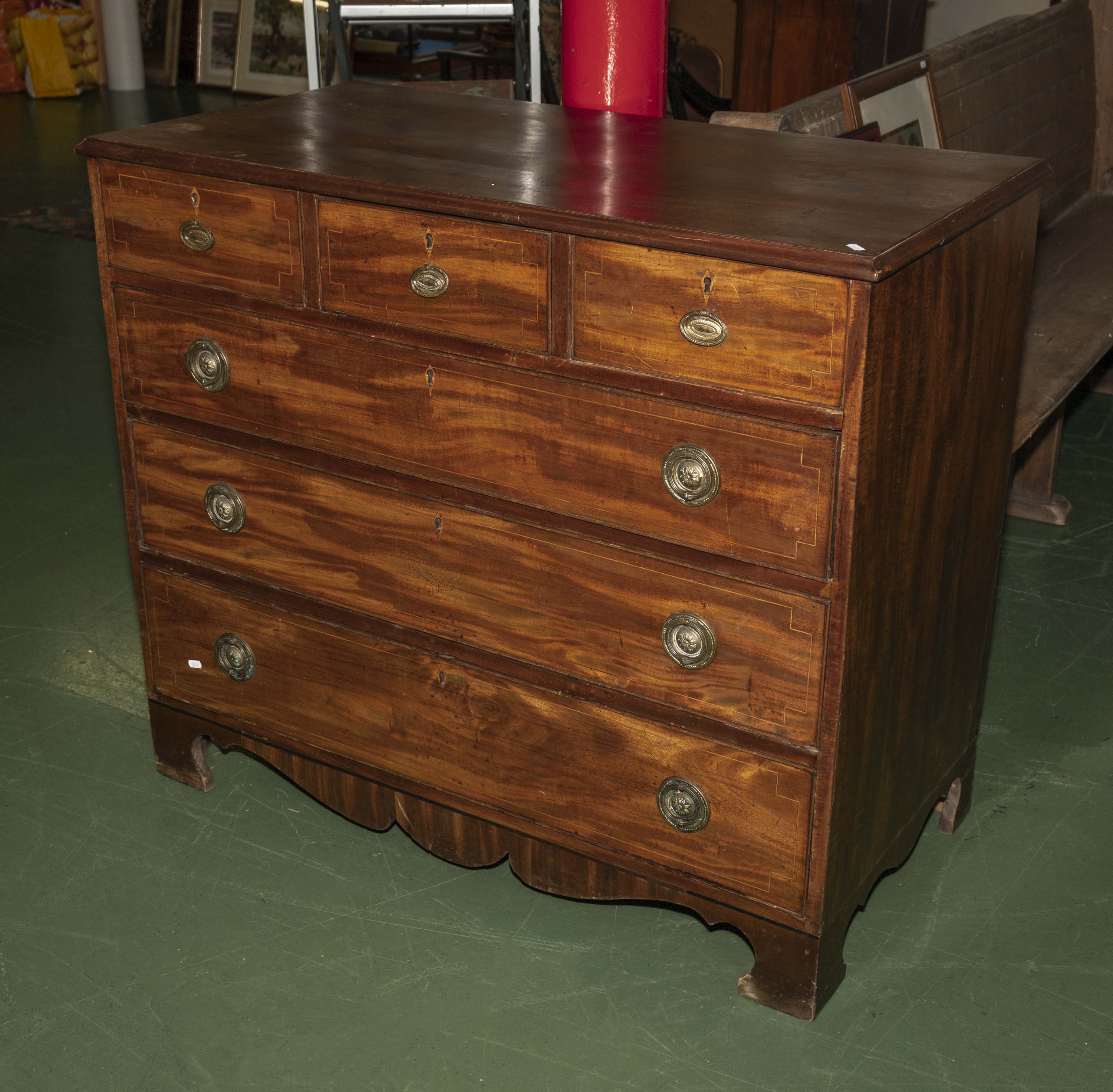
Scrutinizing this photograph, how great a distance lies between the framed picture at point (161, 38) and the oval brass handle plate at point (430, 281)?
8317 mm

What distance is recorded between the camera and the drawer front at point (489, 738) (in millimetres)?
2238

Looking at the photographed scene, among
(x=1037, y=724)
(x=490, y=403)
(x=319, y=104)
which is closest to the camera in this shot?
(x=490, y=403)

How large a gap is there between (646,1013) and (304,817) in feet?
2.78

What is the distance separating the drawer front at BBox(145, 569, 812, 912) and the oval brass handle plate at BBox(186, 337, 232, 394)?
16.3 inches

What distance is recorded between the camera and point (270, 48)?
364 inches

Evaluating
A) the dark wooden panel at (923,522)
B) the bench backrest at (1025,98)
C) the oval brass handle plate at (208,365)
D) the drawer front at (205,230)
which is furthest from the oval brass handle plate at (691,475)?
the bench backrest at (1025,98)

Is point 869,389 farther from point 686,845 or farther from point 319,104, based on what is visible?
point 319,104

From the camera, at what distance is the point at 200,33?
9.55 m

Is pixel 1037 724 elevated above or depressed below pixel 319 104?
below

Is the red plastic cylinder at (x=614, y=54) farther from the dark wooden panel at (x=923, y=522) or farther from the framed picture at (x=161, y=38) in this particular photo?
the framed picture at (x=161, y=38)

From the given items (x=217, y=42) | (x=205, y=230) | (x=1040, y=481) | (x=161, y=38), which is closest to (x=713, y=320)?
(x=205, y=230)

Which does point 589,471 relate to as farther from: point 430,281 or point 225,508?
point 225,508

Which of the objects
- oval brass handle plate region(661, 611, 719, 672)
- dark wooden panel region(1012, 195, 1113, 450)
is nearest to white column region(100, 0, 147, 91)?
dark wooden panel region(1012, 195, 1113, 450)

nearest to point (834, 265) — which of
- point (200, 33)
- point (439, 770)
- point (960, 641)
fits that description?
point (960, 641)
